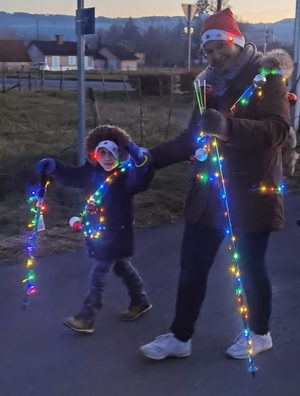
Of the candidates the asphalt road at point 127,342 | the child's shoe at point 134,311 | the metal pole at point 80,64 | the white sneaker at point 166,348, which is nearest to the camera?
the asphalt road at point 127,342

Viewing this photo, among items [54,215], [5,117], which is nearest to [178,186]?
[54,215]

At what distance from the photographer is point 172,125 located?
14.8 meters

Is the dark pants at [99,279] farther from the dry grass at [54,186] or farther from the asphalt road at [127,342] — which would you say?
the dry grass at [54,186]

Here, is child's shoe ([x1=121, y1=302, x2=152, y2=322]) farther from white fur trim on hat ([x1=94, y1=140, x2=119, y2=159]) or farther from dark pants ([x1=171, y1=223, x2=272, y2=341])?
white fur trim on hat ([x1=94, y1=140, x2=119, y2=159])

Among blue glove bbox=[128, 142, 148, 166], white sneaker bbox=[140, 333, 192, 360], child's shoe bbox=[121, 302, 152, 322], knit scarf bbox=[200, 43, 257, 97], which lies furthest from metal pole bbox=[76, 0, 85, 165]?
white sneaker bbox=[140, 333, 192, 360]

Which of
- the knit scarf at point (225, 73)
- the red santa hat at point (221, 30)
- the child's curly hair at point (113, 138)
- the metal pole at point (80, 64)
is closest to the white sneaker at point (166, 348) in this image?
the child's curly hair at point (113, 138)

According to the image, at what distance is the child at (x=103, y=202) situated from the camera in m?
4.01

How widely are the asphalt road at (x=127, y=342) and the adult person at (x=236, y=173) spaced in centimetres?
18

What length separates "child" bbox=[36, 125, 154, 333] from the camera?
13.1 ft

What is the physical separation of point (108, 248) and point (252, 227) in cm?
100

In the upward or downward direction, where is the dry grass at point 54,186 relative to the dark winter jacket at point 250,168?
downward

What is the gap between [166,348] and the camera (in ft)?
12.1

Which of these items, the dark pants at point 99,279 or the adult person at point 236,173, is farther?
the dark pants at point 99,279

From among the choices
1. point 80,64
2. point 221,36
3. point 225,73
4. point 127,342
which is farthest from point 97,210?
point 80,64
